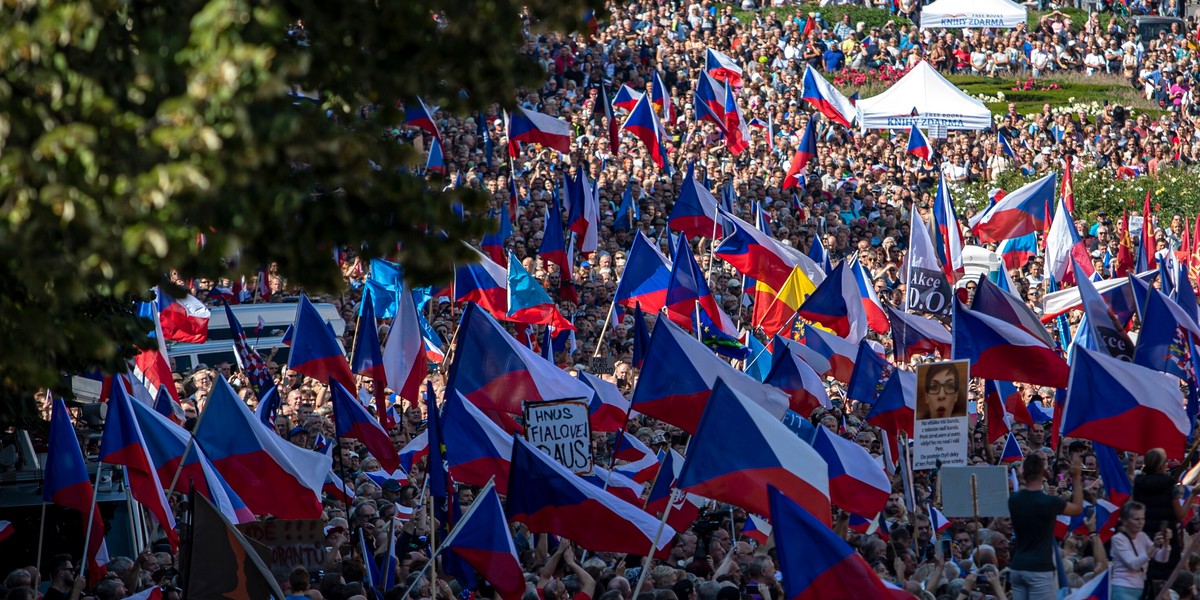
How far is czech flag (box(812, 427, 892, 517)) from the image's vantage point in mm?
13383

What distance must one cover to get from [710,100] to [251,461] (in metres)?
18.6

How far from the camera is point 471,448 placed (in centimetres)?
1324

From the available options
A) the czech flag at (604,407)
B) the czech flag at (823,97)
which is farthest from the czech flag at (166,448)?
the czech flag at (823,97)

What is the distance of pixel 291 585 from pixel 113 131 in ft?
17.3

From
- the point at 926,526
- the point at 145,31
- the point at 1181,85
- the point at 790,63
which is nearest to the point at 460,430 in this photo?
the point at 926,526

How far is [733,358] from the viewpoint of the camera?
67.3 ft

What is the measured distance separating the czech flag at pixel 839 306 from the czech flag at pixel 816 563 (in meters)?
9.74

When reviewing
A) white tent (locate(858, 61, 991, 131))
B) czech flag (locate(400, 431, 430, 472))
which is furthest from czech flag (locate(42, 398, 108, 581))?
white tent (locate(858, 61, 991, 131))

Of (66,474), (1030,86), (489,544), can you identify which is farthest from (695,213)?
(1030,86)

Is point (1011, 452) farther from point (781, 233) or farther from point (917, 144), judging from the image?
point (917, 144)

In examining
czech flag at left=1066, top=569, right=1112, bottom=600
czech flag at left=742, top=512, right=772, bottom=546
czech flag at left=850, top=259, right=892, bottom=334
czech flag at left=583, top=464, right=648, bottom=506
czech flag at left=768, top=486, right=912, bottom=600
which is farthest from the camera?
czech flag at left=850, top=259, right=892, bottom=334

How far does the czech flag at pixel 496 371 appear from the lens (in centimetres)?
1452

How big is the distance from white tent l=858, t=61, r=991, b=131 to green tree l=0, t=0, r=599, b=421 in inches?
1102

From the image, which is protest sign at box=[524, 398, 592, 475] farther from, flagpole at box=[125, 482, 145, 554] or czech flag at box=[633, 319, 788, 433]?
flagpole at box=[125, 482, 145, 554]
